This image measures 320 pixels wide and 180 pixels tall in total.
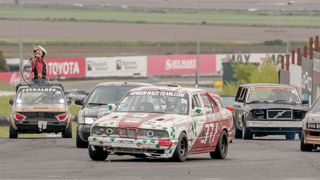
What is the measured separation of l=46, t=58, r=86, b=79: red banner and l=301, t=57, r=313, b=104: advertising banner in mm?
34046

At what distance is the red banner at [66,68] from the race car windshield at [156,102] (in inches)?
2888

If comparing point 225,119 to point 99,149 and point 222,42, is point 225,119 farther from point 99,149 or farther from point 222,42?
point 222,42

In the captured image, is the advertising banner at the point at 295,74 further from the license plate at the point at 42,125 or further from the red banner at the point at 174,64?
the license plate at the point at 42,125

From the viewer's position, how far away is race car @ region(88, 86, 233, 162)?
24062 millimetres

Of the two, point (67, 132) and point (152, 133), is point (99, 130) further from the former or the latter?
point (67, 132)

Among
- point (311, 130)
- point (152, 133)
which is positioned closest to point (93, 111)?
point (311, 130)

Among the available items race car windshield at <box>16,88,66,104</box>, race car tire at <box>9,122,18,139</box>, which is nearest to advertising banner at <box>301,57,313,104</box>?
race car windshield at <box>16,88,66,104</box>

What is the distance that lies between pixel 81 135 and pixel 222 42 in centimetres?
8593

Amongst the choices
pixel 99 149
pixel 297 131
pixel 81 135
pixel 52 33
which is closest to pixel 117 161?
pixel 99 149

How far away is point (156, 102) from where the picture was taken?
82.9 feet

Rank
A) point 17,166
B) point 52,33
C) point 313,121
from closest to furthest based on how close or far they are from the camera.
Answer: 1. point 17,166
2. point 313,121
3. point 52,33

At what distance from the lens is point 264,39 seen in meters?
118

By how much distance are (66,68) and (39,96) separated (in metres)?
64.2

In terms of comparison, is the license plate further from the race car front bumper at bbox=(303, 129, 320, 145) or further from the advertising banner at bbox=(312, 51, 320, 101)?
the advertising banner at bbox=(312, 51, 320, 101)
